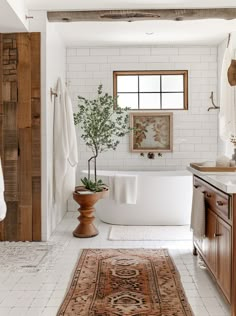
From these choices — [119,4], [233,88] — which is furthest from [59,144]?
[233,88]

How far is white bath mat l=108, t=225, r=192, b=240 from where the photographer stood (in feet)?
15.1

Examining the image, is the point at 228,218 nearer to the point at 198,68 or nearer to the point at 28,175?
the point at 28,175

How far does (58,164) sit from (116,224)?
1206 mm

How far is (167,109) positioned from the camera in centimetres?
616

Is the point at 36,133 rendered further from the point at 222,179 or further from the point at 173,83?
the point at 173,83

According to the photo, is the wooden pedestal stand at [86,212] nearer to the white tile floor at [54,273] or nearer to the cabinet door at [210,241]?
the white tile floor at [54,273]

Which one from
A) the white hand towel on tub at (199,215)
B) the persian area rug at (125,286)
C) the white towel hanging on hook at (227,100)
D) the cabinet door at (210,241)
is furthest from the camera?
the white towel hanging on hook at (227,100)

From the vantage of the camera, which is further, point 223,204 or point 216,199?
point 216,199

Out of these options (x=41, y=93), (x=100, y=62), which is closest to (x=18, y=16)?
(x=41, y=93)

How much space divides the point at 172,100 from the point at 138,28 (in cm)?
147

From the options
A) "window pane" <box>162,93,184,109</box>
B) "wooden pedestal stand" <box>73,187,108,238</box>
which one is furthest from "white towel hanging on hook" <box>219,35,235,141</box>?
"wooden pedestal stand" <box>73,187,108,238</box>

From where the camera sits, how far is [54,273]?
338 centimetres

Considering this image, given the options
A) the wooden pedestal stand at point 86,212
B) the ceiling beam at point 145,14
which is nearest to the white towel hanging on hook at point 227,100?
the ceiling beam at point 145,14

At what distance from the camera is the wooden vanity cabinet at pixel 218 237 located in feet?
8.05
